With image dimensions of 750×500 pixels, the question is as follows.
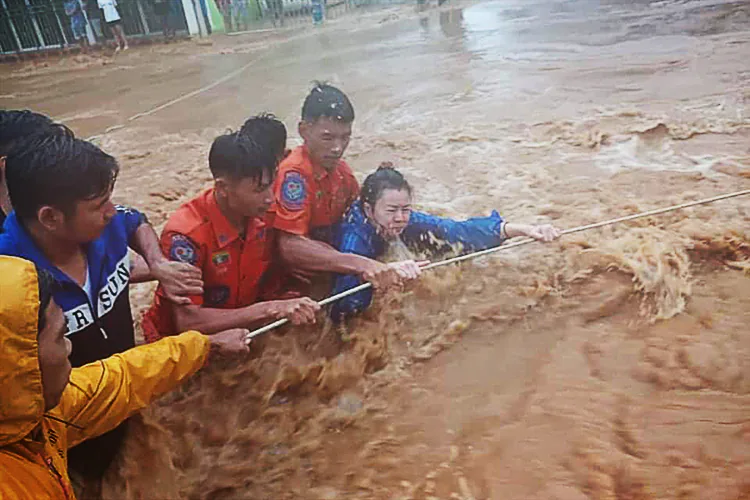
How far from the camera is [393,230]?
141 inches

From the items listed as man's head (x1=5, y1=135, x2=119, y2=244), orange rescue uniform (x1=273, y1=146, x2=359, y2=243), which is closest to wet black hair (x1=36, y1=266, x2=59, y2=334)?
man's head (x1=5, y1=135, x2=119, y2=244)

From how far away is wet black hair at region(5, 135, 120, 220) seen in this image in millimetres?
2248

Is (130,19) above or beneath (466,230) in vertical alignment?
above

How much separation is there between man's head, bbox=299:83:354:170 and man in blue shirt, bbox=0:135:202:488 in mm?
1085

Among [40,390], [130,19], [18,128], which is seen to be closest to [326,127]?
[18,128]

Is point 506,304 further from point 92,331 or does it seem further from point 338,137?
point 92,331

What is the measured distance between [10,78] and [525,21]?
11821 mm

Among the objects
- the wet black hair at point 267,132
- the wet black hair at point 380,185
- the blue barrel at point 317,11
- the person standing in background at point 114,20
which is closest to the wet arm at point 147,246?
the wet black hair at point 267,132

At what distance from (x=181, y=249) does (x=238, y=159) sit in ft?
1.51

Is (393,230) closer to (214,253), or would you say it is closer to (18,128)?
(214,253)

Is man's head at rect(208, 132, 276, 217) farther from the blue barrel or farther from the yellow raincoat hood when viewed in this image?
the blue barrel

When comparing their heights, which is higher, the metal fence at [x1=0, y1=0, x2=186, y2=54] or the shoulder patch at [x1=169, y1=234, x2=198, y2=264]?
the metal fence at [x1=0, y1=0, x2=186, y2=54]

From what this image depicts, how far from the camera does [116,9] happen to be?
1706 centimetres

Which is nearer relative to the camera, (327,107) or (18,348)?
(18,348)
